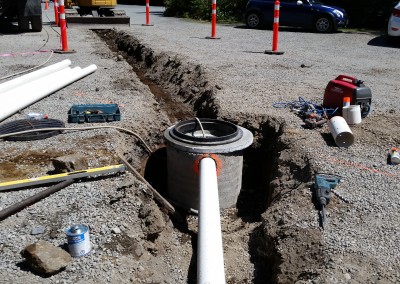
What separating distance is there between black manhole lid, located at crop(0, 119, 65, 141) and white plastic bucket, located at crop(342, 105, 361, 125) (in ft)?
11.5

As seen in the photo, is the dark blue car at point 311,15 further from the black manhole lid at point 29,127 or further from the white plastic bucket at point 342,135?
the black manhole lid at point 29,127

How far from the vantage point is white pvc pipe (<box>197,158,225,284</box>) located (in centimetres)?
325


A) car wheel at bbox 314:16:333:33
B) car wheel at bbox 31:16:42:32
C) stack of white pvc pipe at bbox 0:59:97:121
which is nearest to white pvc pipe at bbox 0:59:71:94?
stack of white pvc pipe at bbox 0:59:97:121

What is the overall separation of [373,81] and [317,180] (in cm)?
481

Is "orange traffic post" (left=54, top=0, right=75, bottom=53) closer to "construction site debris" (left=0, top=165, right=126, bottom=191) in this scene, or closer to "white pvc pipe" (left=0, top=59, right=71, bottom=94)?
"white pvc pipe" (left=0, top=59, right=71, bottom=94)

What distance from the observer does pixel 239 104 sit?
21.7 feet

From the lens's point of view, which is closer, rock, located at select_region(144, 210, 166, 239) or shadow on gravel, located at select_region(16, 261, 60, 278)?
shadow on gravel, located at select_region(16, 261, 60, 278)

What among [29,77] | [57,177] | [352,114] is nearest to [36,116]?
[29,77]

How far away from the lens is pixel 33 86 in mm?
6734

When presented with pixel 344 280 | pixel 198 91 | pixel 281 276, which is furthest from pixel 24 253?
pixel 198 91

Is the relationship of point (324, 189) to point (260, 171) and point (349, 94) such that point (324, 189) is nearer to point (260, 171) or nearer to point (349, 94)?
point (349, 94)

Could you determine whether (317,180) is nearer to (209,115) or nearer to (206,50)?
(209,115)

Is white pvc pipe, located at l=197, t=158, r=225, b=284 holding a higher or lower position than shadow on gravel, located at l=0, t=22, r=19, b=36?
lower

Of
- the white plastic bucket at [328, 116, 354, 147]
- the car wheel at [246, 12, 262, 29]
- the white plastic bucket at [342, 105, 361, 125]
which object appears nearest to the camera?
the white plastic bucket at [328, 116, 354, 147]
